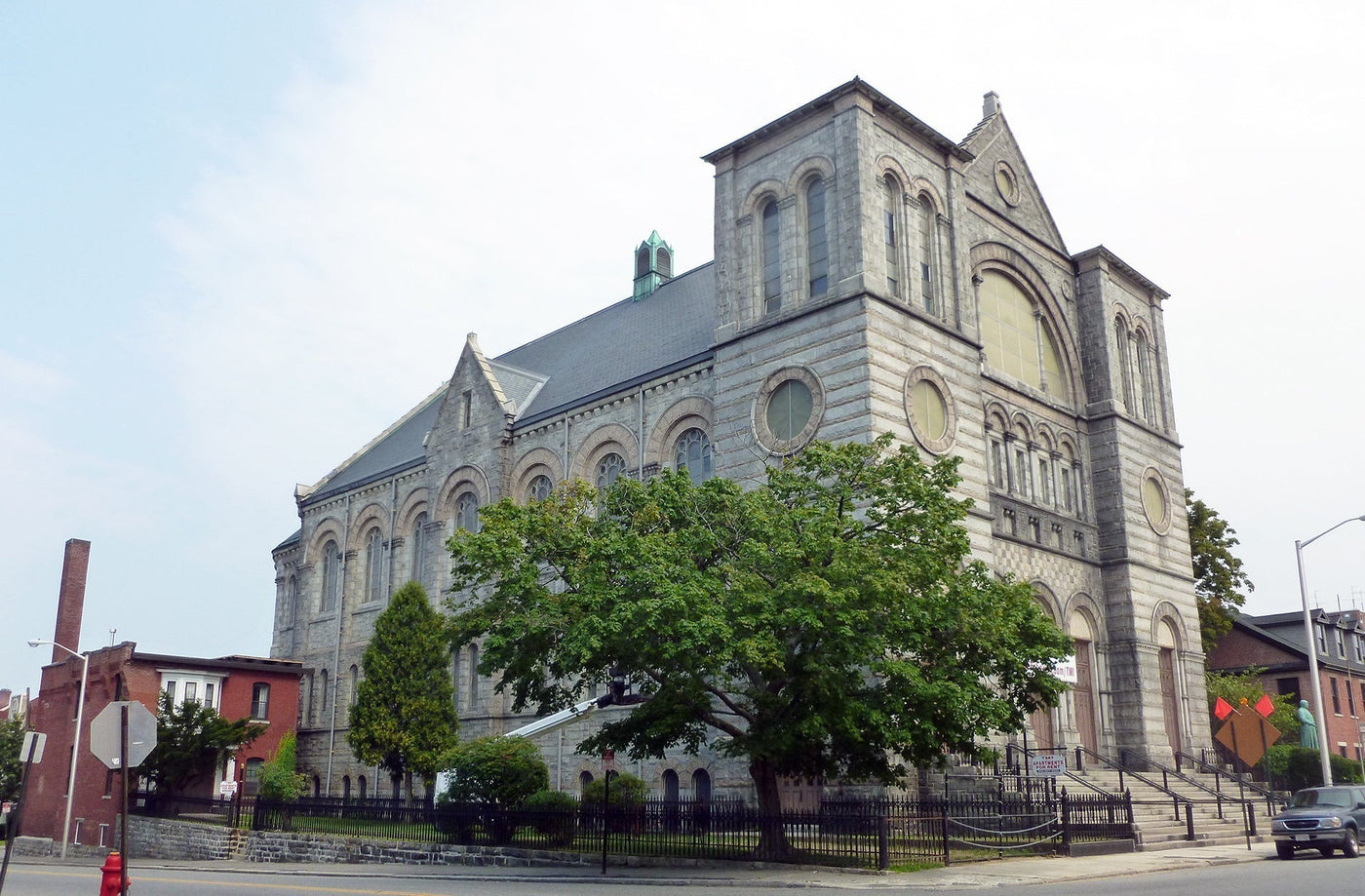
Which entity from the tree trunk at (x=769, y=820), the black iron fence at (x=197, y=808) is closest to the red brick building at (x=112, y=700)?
the black iron fence at (x=197, y=808)

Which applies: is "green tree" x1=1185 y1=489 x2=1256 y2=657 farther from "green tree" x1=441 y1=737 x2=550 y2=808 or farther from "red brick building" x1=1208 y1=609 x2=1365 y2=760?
"green tree" x1=441 y1=737 x2=550 y2=808

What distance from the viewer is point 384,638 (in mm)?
41094

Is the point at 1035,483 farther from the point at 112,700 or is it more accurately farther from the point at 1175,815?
the point at 112,700

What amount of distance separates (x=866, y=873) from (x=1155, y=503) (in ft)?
87.9

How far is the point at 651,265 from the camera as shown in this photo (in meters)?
52.7

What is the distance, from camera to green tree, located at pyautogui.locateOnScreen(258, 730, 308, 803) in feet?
143

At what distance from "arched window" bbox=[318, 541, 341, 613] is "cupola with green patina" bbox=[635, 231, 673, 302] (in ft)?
62.2

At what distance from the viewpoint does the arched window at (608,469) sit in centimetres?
4056

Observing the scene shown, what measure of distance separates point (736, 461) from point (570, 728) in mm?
11430

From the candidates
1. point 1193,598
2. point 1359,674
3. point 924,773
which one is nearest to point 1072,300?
point 1193,598

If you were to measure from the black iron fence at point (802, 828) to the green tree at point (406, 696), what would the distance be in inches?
294

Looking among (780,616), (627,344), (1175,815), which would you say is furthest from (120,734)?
(627,344)

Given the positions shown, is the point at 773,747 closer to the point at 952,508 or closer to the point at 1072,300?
the point at 952,508

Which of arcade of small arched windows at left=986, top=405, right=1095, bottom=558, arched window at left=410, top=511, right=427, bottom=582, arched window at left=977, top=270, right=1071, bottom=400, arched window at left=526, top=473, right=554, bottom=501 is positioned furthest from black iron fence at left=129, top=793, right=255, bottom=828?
arched window at left=977, top=270, right=1071, bottom=400
